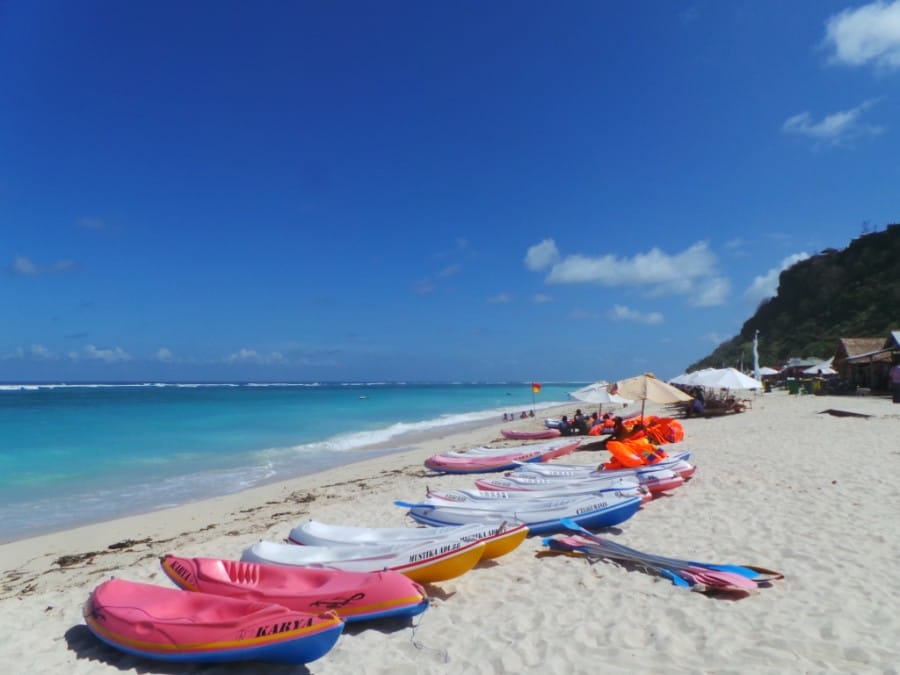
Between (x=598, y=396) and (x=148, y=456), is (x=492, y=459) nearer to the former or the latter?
(x=598, y=396)

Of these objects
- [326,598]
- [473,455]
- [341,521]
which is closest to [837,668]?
[326,598]

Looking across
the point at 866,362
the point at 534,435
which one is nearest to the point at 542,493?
the point at 534,435

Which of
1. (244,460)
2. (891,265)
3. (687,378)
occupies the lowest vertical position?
(244,460)

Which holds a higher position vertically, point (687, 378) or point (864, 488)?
point (687, 378)

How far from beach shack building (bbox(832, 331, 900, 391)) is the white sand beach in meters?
21.4

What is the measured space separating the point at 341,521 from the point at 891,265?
64264 millimetres

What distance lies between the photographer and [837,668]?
11.1ft

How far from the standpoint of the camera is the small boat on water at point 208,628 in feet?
12.1

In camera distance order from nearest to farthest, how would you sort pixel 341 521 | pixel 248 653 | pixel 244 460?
pixel 248 653 → pixel 341 521 → pixel 244 460

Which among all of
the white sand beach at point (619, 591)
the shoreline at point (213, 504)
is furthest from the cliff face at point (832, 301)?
the white sand beach at point (619, 591)

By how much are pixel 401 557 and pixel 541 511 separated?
242 cm

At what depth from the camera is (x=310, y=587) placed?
468 centimetres

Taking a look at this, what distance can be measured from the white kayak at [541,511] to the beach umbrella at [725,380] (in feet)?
41.4

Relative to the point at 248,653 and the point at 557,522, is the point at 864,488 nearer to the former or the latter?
the point at 557,522
